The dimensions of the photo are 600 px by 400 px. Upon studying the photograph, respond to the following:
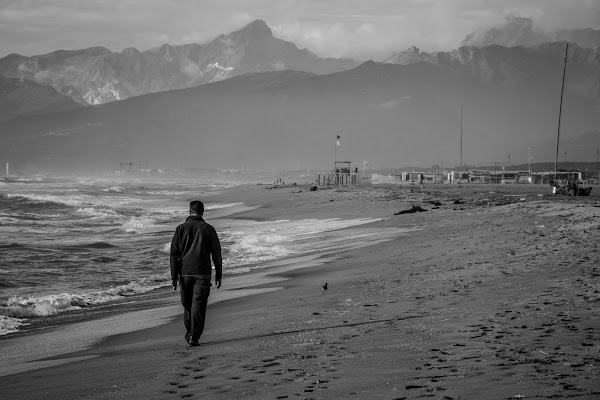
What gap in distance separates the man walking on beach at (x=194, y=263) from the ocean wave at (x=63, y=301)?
573cm

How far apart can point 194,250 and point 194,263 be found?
0.17 meters

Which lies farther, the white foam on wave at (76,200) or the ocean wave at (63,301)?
the white foam on wave at (76,200)

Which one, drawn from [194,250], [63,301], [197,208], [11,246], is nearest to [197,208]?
[197,208]

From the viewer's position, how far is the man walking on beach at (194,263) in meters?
10.0

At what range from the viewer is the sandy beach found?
22.9ft

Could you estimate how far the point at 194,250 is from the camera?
1008 centimetres

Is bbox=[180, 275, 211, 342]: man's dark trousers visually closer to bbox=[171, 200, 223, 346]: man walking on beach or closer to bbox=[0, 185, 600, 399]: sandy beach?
bbox=[171, 200, 223, 346]: man walking on beach

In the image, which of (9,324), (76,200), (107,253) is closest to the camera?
(9,324)

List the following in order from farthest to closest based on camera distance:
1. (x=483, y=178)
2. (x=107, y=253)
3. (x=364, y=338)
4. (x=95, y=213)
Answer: (x=483, y=178) < (x=95, y=213) < (x=107, y=253) < (x=364, y=338)

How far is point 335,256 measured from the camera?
20703mm

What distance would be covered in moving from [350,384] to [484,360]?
1.33m

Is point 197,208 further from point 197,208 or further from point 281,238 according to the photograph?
point 281,238

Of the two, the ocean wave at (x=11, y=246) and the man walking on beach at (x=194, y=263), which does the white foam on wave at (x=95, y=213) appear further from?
the man walking on beach at (x=194, y=263)

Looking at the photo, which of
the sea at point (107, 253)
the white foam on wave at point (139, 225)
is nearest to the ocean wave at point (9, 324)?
the sea at point (107, 253)
